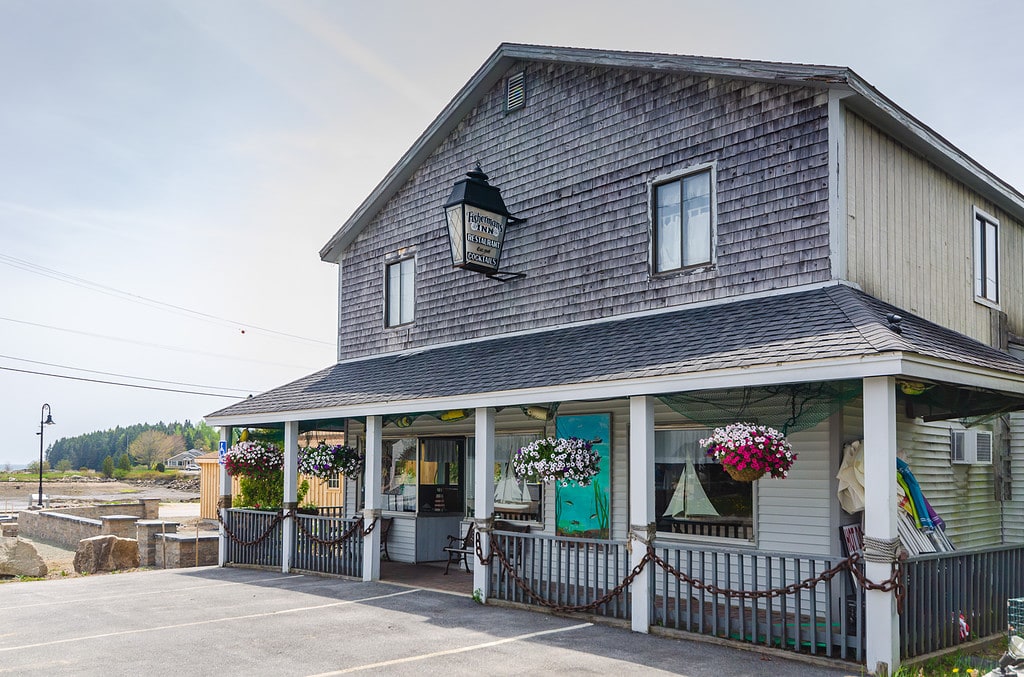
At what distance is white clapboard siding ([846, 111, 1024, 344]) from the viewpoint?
32.5 feet

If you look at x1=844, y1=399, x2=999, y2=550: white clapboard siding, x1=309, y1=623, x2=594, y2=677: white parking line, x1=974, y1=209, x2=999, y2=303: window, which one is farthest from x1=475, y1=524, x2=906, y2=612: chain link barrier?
x1=974, y1=209, x2=999, y2=303: window

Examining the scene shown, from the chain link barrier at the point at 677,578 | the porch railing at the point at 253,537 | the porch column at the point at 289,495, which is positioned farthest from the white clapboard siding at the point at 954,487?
the porch railing at the point at 253,537

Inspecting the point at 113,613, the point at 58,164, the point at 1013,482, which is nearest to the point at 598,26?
the point at 1013,482

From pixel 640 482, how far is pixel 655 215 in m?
4.02

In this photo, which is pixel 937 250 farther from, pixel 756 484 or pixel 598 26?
pixel 598 26

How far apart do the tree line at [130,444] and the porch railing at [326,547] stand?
3834 inches

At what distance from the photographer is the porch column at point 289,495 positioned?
14062 mm

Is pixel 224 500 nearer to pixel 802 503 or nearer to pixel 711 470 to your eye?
pixel 711 470

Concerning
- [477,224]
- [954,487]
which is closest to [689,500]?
[954,487]

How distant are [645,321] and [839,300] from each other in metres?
2.76

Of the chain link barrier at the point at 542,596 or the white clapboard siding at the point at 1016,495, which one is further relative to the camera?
the white clapboard siding at the point at 1016,495

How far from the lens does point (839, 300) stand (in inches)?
350

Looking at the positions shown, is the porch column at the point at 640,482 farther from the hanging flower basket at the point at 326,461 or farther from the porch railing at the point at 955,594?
the hanging flower basket at the point at 326,461

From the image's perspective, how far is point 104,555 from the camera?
1541 centimetres
